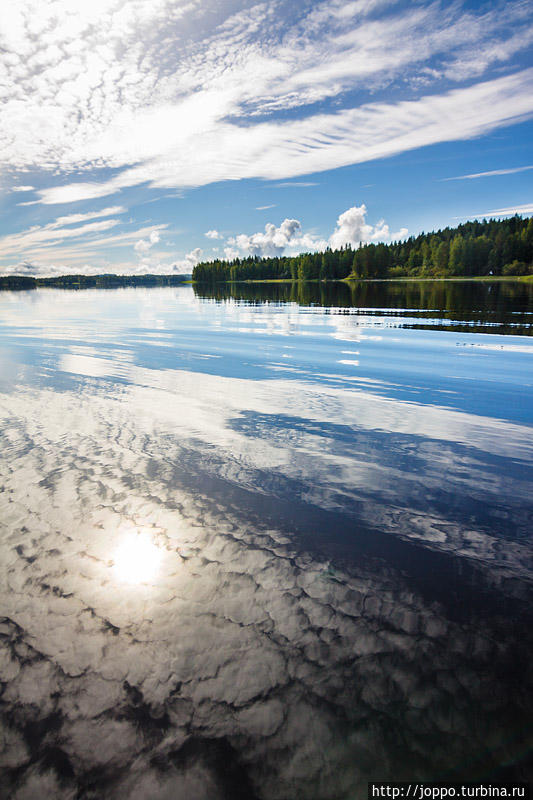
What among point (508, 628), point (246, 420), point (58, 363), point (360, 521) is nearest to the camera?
point (508, 628)

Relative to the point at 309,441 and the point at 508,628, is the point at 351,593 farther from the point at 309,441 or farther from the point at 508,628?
the point at 309,441

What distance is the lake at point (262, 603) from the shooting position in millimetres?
3203

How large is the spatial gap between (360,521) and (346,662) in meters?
2.45

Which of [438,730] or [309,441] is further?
[309,441]

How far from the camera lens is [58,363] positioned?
17.9 metres

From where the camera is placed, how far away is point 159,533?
19.2 ft

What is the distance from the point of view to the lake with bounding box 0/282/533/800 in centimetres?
320

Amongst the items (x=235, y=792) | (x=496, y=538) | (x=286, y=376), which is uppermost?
(x=286, y=376)

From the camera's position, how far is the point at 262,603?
4621 mm

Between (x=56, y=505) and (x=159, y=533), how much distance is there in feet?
6.78

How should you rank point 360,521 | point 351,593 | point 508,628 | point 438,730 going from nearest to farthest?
point 438,730
point 508,628
point 351,593
point 360,521

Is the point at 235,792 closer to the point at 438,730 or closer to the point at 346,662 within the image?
the point at 346,662

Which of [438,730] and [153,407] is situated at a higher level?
[153,407]

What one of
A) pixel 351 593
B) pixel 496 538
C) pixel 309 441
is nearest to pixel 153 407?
pixel 309 441
